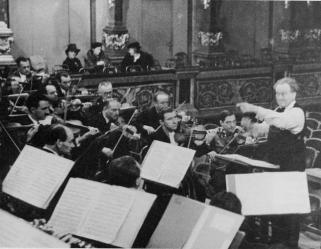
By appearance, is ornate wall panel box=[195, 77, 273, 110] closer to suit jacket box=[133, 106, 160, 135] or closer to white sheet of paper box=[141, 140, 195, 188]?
suit jacket box=[133, 106, 160, 135]

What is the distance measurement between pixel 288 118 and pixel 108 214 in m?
1.84

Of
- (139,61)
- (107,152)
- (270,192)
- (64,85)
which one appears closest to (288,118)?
(270,192)

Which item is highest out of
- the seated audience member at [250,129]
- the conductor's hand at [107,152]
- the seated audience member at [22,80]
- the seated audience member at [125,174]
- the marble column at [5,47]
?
the marble column at [5,47]

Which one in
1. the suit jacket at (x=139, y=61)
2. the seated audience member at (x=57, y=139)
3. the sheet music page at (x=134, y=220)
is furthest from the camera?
the suit jacket at (x=139, y=61)

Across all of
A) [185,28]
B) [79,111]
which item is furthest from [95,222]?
[185,28]

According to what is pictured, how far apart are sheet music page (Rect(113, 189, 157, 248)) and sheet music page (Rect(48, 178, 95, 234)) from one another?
0.22 metres

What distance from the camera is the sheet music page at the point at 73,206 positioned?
286 cm

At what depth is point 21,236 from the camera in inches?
97.7

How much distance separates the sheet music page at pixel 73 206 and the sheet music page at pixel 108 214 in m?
0.04

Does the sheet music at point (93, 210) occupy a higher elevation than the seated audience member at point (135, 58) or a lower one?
lower

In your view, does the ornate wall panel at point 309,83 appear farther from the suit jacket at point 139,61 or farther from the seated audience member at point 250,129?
the seated audience member at point 250,129

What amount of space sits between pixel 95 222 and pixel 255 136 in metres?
2.99

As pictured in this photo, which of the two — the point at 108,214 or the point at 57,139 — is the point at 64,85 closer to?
the point at 57,139

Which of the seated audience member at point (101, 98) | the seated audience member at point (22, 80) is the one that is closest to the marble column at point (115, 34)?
the seated audience member at point (22, 80)
